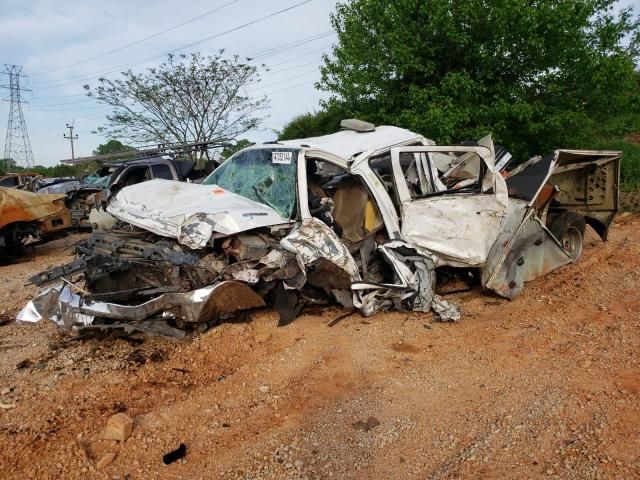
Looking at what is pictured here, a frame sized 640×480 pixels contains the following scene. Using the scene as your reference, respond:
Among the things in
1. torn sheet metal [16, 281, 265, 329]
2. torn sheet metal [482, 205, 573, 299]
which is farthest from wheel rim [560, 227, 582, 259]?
torn sheet metal [16, 281, 265, 329]

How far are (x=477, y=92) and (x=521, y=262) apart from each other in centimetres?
675

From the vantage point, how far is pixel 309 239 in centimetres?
424

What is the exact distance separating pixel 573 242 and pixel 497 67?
19.7 feet

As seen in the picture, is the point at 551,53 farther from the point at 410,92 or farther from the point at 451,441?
the point at 451,441

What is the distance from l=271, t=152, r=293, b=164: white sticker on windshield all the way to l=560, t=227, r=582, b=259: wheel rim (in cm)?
397

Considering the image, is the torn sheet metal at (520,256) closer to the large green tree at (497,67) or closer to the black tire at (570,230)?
the black tire at (570,230)

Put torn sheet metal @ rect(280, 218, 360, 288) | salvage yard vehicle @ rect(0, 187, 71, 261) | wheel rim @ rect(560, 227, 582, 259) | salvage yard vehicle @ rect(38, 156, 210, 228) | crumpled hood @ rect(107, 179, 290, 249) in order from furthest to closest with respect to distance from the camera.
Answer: salvage yard vehicle @ rect(38, 156, 210, 228) → salvage yard vehicle @ rect(0, 187, 71, 261) → wheel rim @ rect(560, 227, 582, 259) → torn sheet metal @ rect(280, 218, 360, 288) → crumpled hood @ rect(107, 179, 290, 249)

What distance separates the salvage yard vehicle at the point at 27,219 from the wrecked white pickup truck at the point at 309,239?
4.71 metres

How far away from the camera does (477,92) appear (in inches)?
420

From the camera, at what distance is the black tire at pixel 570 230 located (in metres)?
6.20

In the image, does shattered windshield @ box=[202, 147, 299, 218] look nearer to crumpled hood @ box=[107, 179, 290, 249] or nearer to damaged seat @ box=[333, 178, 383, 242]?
crumpled hood @ box=[107, 179, 290, 249]

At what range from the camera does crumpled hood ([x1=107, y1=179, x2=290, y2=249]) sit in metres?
3.96

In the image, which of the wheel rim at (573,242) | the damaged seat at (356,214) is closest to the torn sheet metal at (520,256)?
the wheel rim at (573,242)

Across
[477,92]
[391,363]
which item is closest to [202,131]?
[477,92]
